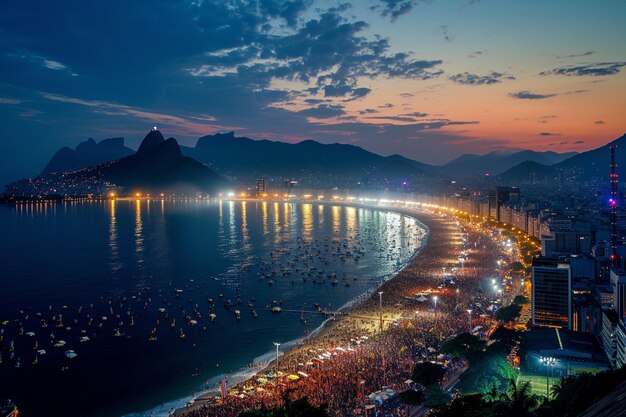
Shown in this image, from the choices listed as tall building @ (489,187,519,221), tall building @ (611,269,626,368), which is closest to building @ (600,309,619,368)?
tall building @ (611,269,626,368)

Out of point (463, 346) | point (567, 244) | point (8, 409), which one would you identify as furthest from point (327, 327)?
point (567, 244)

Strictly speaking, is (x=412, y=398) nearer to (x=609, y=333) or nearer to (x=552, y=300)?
(x=609, y=333)

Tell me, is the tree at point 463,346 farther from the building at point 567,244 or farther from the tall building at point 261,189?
the tall building at point 261,189

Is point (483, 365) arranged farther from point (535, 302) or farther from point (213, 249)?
point (213, 249)

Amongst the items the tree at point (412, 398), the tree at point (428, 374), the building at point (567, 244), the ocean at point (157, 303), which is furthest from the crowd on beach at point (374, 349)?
the building at point (567, 244)

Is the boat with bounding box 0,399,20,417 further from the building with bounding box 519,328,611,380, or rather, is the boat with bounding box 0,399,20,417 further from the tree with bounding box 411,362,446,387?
the building with bounding box 519,328,611,380
